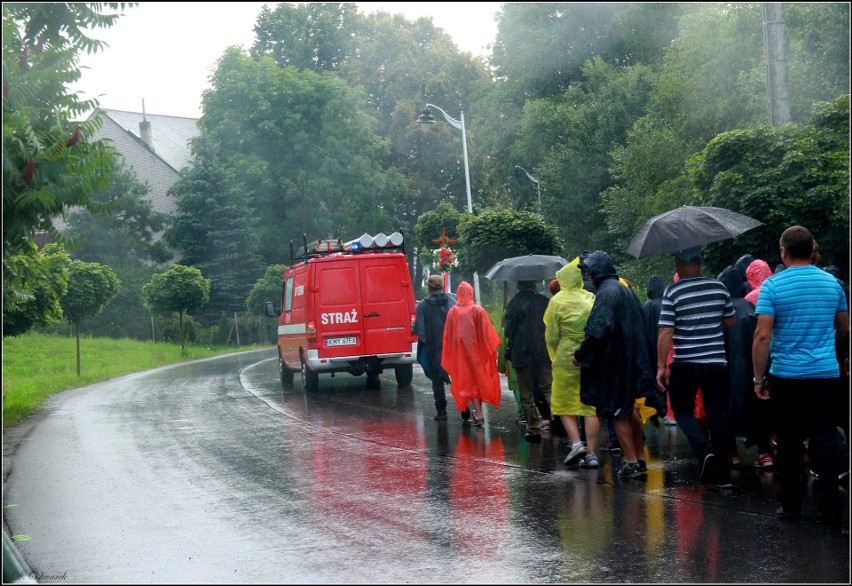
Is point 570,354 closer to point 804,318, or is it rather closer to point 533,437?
point 533,437

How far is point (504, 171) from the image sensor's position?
43.5 m

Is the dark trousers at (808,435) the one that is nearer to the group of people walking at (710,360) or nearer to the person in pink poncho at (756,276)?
the group of people walking at (710,360)

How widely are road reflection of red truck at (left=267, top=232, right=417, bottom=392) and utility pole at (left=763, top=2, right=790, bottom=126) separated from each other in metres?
7.93

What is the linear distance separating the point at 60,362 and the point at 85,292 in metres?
3.52

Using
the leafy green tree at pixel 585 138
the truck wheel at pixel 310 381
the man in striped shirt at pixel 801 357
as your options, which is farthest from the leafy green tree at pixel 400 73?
the man in striped shirt at pixel 801 357

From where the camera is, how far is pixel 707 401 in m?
8.36

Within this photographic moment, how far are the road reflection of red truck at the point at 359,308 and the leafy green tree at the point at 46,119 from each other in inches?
454

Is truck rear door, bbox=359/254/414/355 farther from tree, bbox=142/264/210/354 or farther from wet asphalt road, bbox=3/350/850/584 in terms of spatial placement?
tree, bbox=142/264/210/354

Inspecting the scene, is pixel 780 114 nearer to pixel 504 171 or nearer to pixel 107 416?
pixel 107 416

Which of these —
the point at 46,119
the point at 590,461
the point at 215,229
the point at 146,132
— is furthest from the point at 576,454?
the point at 146,132

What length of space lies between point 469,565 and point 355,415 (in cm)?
961

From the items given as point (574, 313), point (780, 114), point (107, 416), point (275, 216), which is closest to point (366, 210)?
point (275, 216)

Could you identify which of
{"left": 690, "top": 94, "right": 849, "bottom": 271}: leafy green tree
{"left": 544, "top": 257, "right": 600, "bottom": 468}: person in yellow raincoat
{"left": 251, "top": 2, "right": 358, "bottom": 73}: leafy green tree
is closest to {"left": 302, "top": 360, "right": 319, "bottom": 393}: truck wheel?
{"left": 690, "top": 94, "right": 849, "bottom": 271}: leafy green tree

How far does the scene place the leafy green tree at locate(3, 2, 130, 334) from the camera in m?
7.32
